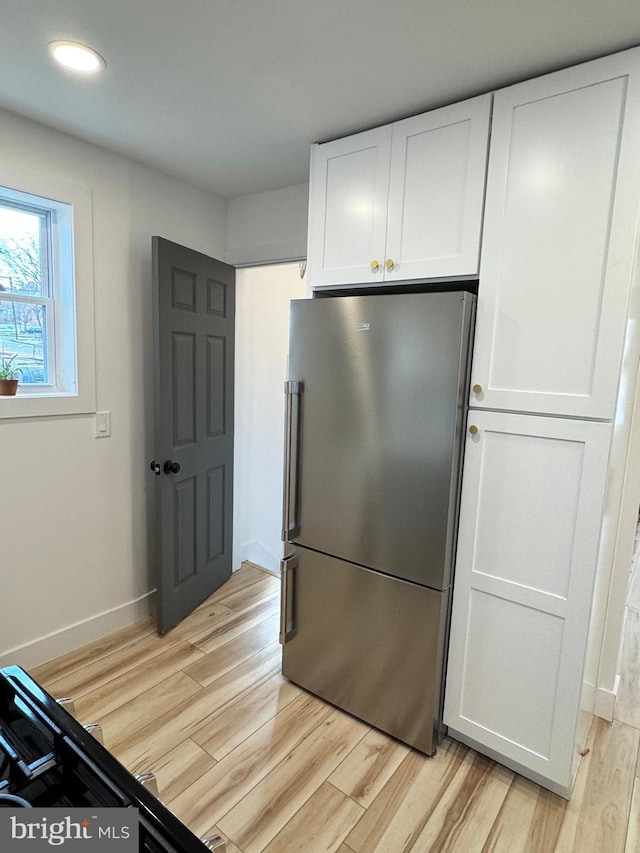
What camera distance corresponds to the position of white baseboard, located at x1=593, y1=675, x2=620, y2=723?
200cm

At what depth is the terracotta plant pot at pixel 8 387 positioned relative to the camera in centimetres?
198

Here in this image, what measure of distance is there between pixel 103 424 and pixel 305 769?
175 centimetres

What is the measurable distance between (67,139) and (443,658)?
2.69m

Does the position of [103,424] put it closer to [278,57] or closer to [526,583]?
[278,57]

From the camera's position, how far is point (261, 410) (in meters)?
3.47

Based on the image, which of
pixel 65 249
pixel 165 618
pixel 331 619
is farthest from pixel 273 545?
pixel 65 249

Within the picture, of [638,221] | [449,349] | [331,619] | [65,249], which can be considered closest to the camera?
[638,221]

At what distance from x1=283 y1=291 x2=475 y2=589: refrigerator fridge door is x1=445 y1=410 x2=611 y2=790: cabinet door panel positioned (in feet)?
0.38

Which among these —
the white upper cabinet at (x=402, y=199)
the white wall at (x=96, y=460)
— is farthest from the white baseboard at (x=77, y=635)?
the white upper cabinet at (x=402, y=199)

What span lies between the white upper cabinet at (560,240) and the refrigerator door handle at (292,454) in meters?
0.73

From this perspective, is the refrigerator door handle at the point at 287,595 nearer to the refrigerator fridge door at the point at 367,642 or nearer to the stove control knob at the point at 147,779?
the refrigerator fridge door at the point at 367,642

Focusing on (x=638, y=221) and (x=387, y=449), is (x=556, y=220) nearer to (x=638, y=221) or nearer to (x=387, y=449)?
(x=638, y=221)

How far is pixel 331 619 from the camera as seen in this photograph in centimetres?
198

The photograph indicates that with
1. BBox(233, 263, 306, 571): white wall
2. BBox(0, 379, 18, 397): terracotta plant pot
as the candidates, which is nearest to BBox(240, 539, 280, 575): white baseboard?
BBox(233, 263, 306, 571): white wall
